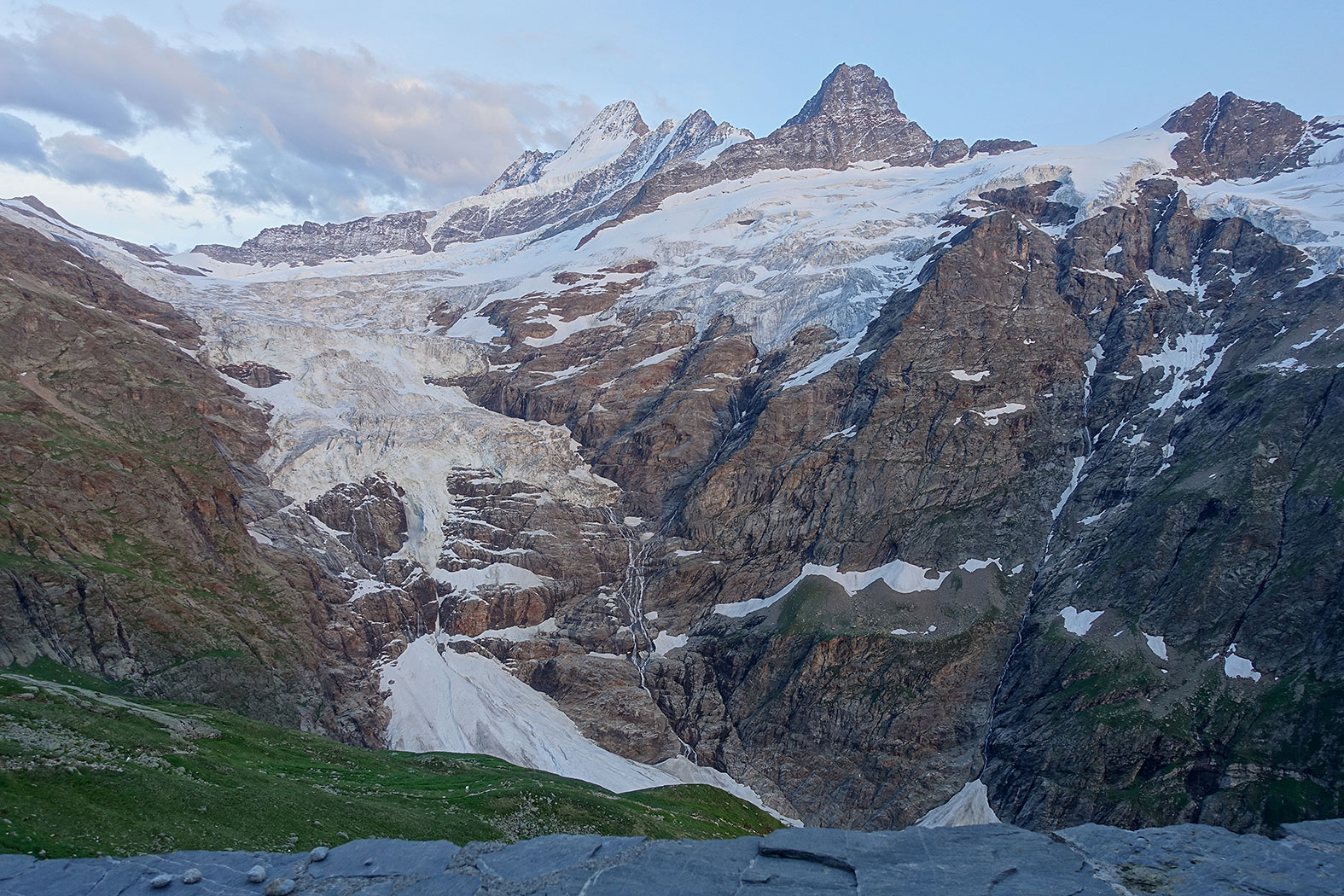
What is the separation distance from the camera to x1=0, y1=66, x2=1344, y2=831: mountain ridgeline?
Answer: 94438mm

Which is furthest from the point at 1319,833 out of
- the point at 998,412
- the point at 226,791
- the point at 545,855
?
the point at 998,412

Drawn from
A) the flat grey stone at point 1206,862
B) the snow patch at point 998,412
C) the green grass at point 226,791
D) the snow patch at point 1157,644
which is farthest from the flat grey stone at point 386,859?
the snow patch at point 998,412

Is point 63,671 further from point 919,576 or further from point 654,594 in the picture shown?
point 919,576

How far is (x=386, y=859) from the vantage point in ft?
67.2

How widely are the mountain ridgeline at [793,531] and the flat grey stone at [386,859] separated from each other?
72547 millimetres

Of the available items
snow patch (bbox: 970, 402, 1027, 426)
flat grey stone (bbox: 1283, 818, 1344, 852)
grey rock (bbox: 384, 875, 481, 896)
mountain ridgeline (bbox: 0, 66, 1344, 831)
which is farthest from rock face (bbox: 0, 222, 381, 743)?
snow patch (bbox: 970, 402, 1027, 426)

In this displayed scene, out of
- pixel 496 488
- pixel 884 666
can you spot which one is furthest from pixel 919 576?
pixel 496 488

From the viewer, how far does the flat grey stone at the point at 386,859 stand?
19.8 m

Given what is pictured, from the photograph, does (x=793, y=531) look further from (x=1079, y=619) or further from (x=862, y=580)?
(x=1079, y=619)

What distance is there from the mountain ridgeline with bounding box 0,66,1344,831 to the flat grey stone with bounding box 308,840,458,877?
238 feet

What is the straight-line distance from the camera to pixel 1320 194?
638 ft

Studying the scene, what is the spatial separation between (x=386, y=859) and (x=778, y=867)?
9043 millimetres

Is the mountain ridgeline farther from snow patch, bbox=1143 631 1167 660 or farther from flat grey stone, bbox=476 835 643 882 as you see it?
flat grey stone, bbox=476 835 643 882

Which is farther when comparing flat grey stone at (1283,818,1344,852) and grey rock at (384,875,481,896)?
flat grey stone at (1283,818,1344,852)
